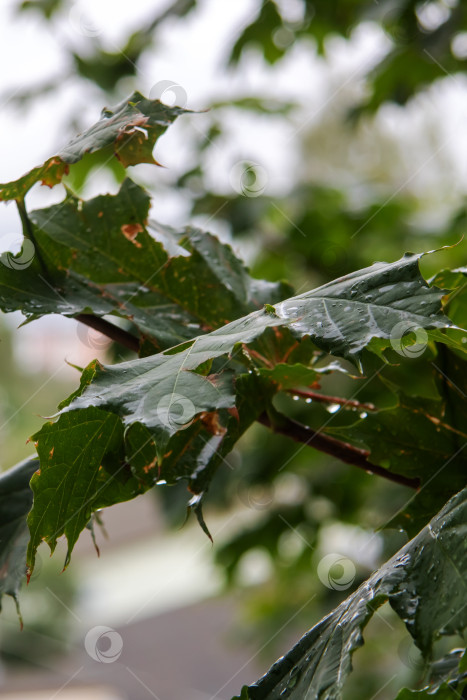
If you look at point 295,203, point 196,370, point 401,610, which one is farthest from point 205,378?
point 295,203

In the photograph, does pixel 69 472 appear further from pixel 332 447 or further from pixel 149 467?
pixel 332 447

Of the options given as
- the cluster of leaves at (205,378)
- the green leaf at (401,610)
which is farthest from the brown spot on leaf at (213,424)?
the green leaf at (401,610)

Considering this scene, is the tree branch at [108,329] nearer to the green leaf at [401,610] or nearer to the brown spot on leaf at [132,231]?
the brown spot on leaf at [132,231]

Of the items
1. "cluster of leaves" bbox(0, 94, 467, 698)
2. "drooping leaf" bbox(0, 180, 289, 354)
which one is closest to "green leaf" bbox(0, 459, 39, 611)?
"cluster of leaves" bbox(0, 94, 467, 698)

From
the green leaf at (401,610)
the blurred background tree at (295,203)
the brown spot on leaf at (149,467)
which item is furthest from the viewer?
the blurred background tree at (295,203)

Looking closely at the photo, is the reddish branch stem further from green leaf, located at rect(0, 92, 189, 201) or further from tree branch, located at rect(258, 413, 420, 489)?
green leaf, located at rect(0, 92, 189, 201)

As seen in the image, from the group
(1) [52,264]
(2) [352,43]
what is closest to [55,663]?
(2) [352,43]
